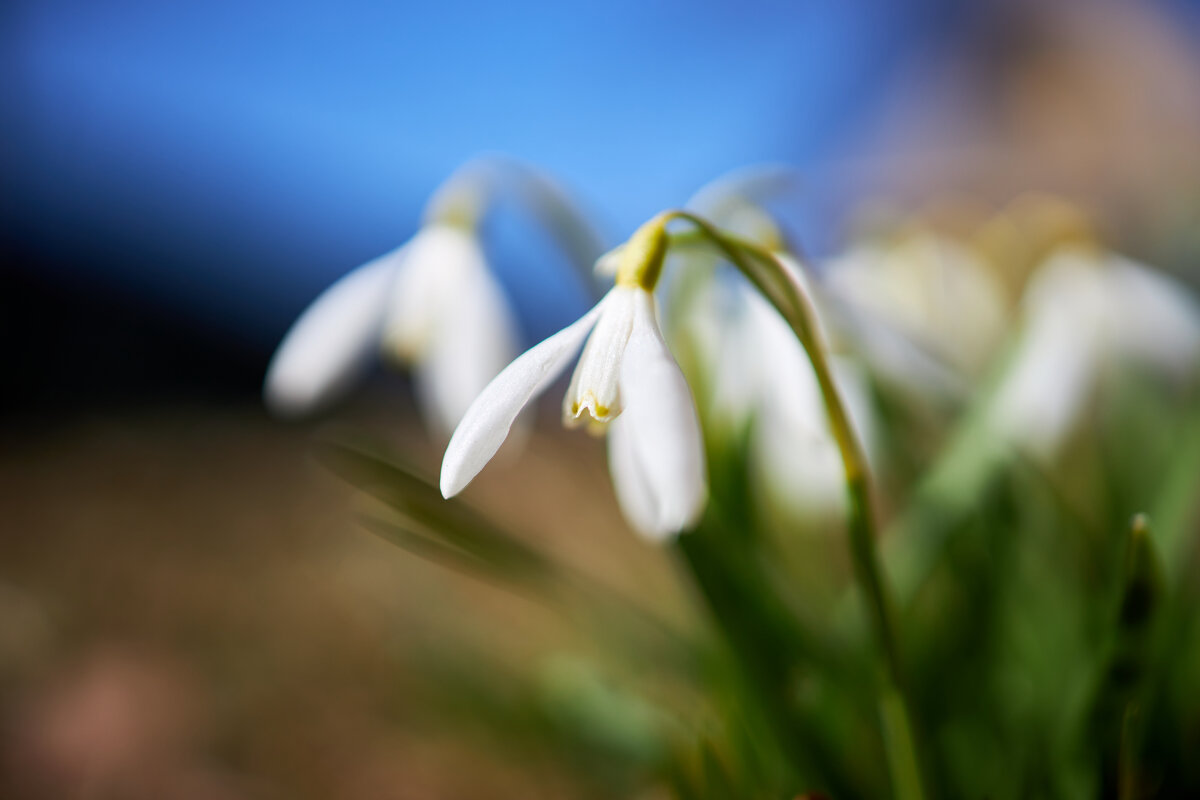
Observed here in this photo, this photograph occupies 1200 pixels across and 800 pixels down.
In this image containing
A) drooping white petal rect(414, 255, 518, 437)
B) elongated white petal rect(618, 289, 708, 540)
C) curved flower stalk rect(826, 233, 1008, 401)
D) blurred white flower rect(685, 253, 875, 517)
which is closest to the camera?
elongated white petal rect(618, 289, 708, 540)

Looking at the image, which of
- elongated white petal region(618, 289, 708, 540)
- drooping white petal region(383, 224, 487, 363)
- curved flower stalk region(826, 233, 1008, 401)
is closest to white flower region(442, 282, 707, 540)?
elongated white petal region(618, 289, 708, 540)

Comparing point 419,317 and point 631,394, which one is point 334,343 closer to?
point 419,317

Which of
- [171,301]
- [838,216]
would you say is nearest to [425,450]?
[171,301]

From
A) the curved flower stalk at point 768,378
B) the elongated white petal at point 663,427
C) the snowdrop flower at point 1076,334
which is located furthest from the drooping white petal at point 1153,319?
the elongated white petal at point 663,427

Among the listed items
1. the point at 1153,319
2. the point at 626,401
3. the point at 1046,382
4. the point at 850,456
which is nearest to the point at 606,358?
the point at 626,401

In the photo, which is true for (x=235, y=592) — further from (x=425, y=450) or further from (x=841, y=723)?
(x=841, y=723)

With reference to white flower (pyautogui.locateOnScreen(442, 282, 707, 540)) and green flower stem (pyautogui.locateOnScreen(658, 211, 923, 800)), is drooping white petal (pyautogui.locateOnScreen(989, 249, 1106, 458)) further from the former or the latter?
white flower (pyautogui.locateOnScreen(442, 282, 707, 540))

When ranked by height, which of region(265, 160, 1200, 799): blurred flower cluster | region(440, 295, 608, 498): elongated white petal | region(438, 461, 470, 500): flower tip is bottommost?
region(265, 160, 1200, 799): blurred flower cluster
